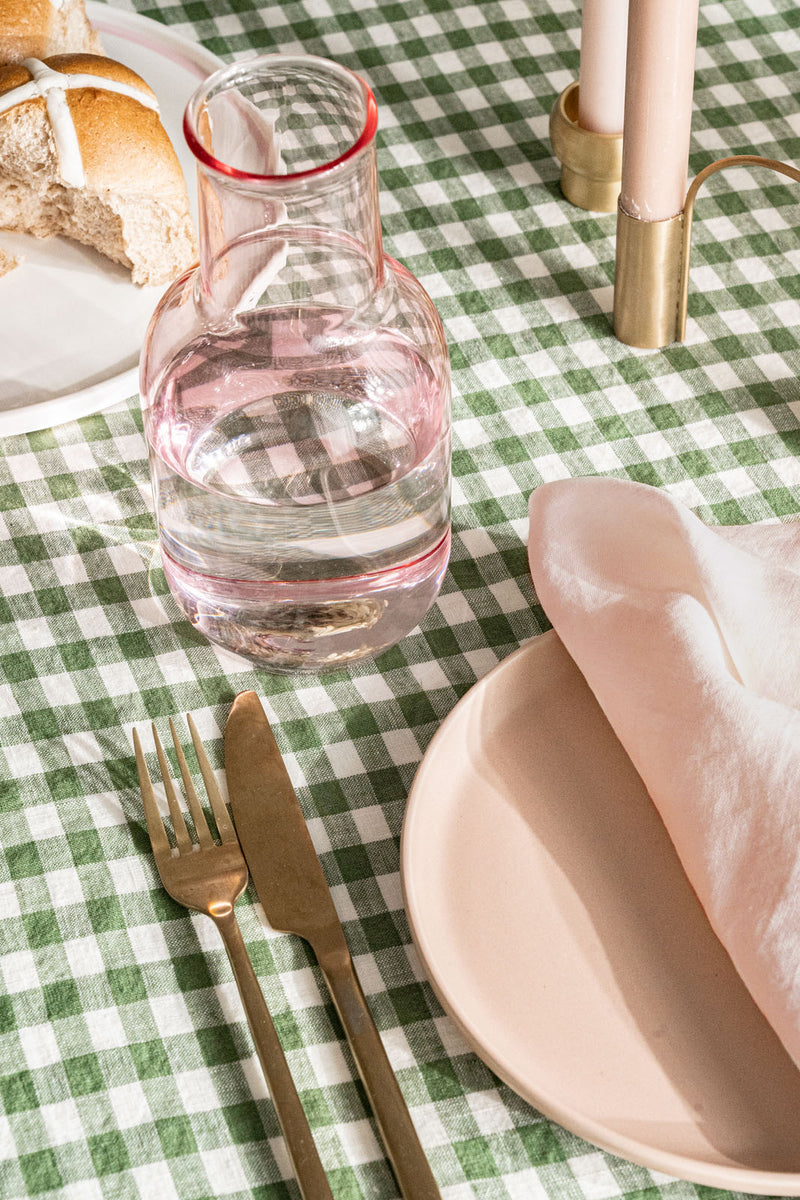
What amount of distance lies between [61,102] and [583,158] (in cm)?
35

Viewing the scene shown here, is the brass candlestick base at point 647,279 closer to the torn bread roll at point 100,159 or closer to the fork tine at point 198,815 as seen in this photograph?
the torn bread roll at point 100,159

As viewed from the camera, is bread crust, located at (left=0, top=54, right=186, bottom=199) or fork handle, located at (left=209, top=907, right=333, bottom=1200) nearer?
fork handle, located at (left=209, top=907, right=333, bottom=1200)

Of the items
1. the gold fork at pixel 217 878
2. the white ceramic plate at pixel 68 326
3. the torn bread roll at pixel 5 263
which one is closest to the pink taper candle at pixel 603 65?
the white ceramic plate at pixel 68 326

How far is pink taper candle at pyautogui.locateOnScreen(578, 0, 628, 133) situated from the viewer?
2.82ft

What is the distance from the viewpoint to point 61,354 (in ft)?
2.70

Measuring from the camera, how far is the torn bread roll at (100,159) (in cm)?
85

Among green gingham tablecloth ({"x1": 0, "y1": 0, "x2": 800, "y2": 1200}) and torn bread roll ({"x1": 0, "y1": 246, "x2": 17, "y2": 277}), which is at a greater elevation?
torn bread roll ({"x1": 0, "y1": 246, "x2": 17, "y2": 277})

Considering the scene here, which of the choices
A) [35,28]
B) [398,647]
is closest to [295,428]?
[398,647]

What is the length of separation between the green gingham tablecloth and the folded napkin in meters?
0.08

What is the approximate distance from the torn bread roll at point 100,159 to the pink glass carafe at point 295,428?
0.19 meters

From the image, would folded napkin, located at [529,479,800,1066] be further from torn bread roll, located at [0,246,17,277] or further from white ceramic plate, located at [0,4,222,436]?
torn bread roll, located at [0,246,17,277]

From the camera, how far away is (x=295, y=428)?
0.65m

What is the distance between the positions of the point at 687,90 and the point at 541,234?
0.19m

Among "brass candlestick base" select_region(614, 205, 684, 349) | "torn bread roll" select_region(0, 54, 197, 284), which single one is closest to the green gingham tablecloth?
"brass candlestick base" select_region(614, 205, 684, 349)
